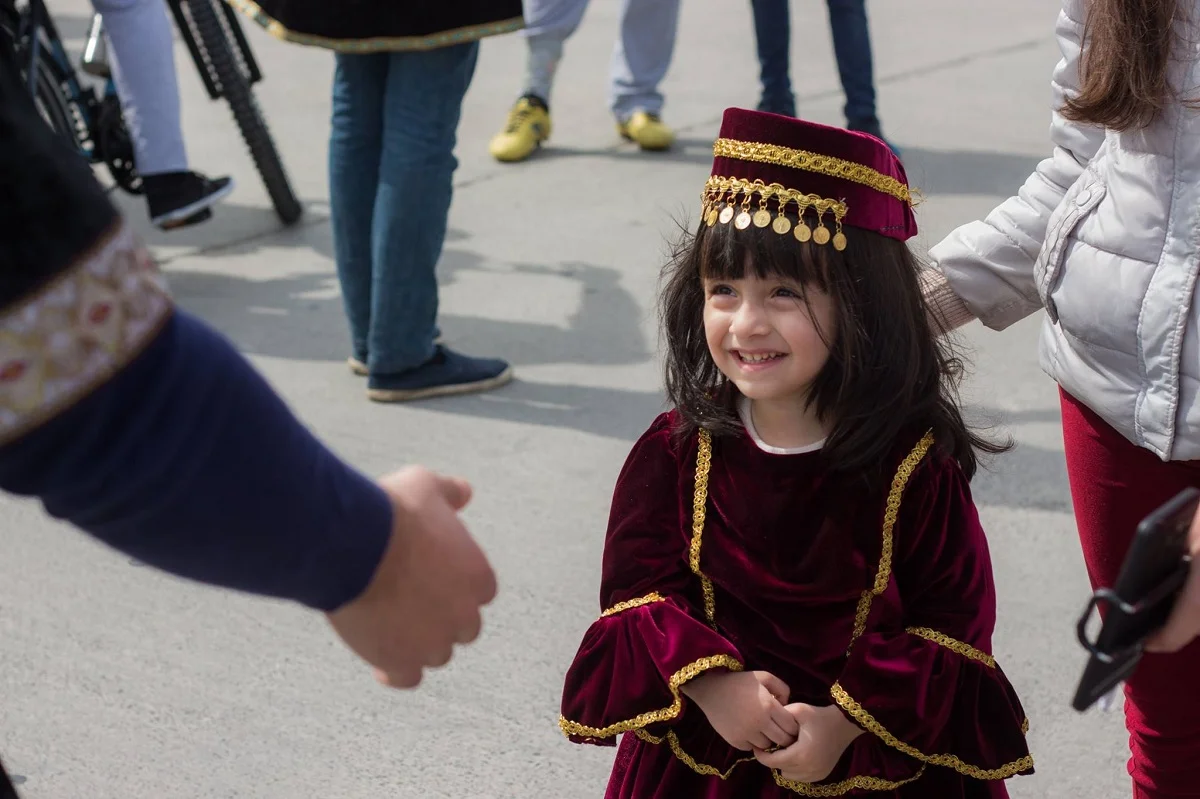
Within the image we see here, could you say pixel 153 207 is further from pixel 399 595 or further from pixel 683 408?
pixel 399 595

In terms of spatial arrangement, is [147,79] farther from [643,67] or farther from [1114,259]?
[1114,259]

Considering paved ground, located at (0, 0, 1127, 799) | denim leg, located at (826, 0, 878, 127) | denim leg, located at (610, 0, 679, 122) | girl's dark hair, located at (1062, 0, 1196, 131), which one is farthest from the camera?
denim leg, located at (610, 0, 679, 122)

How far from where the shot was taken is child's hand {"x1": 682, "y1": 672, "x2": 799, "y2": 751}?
1827 mm

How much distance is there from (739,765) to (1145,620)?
70cm

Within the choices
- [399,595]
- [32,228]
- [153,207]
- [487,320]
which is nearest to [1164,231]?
[399,595]

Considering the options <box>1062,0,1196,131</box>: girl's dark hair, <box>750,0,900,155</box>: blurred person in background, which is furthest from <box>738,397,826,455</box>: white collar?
<box>750,0,900,155</box>: blurred person in background

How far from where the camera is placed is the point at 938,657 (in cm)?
183

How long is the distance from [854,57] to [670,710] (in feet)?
13.9

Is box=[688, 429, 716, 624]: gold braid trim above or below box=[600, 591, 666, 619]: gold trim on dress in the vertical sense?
above

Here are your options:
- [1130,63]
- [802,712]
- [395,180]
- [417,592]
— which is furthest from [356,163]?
[417,592]

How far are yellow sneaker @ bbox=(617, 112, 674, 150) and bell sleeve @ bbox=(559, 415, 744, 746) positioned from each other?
4452mm

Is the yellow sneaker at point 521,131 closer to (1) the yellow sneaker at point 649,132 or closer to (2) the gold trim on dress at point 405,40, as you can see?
(1) the yellow sneaker at point 649,132

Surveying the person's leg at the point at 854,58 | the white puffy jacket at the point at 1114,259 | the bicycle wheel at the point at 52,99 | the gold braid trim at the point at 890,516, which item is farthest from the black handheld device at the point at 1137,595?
the person's leg at the point at 854,58

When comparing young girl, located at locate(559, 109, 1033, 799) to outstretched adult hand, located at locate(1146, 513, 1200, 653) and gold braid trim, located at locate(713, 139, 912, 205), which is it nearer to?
gold braid trim, located at locate(713, 139, 912, 205)
